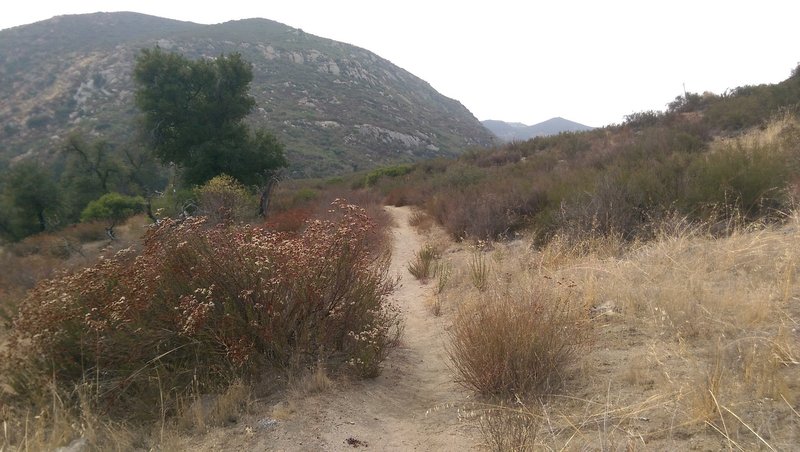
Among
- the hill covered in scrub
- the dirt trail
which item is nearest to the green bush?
the hill covered in scrub

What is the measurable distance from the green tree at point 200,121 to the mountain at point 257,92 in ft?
70.6

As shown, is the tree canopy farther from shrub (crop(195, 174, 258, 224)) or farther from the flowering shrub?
the flowering shrub

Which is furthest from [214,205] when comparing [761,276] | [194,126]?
[761,276]

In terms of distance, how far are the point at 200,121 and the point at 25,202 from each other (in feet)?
42.9

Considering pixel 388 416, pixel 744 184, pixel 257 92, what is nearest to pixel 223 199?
pixel 388 416

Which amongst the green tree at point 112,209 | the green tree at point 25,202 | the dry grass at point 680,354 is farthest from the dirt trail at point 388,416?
the green tree at point 25,202

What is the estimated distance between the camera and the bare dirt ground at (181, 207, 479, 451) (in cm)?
259

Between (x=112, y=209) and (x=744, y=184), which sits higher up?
(x=744, y=184)

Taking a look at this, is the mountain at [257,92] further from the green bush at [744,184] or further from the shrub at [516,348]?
the shrub at [516,348]

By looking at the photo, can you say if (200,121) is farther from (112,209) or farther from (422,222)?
(422,222)

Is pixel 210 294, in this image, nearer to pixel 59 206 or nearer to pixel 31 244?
pixel 31 244

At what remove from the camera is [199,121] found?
60.3ft

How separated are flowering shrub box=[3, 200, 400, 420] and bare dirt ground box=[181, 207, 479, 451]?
29 centimetres

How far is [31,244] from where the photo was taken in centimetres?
1633
